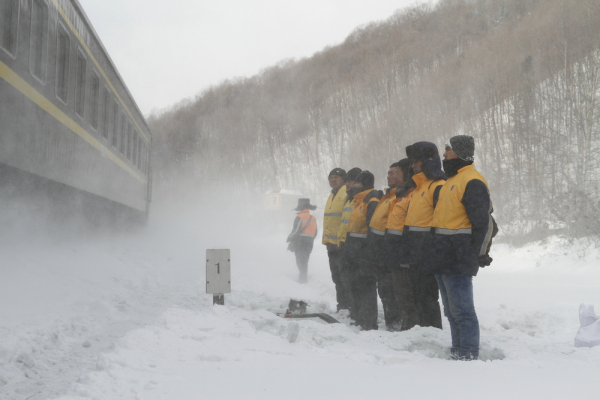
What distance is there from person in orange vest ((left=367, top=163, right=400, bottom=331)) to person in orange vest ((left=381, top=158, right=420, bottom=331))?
12cm

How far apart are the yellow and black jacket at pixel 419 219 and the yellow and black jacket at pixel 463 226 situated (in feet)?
1.06

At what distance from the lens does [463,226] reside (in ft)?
11.1

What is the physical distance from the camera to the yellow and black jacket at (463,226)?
3.29m

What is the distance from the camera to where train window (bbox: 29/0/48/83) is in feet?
16.3

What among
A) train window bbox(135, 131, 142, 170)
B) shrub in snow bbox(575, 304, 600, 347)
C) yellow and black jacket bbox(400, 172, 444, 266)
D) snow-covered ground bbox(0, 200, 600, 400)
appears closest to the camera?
snow-covered ground bbox(0, 200, 600, 400)

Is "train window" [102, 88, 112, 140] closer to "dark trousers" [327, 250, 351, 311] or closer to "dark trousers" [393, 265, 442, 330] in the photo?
"dark trousers" [327, 250, 351, 311]

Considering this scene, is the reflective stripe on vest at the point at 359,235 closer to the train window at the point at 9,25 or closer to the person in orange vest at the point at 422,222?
the person in orange vest at the point at 422,222

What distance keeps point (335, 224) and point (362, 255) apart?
33.7 inches

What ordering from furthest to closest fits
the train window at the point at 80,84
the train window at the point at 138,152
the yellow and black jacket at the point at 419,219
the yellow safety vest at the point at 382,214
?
1. the train window at the point at 138,152
2. the train window at the point at 80,84
3. the yellow safety vest at the point at 382,214
4. the yellow and black jacket at the point at 419,219

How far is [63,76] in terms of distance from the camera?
5895 mm

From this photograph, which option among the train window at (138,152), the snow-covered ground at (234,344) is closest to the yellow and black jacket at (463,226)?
the snow-covered ground at (234,344)

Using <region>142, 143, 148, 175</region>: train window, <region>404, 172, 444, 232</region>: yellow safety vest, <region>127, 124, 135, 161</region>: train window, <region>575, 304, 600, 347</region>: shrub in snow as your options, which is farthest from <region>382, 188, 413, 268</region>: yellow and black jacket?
<region>142, 143, 148, 175</region>: train window

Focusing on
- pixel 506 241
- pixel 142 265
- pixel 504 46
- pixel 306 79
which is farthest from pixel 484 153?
pixel 306 79

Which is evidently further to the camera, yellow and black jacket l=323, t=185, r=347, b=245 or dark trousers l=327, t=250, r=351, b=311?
yellow and black jacket l=323, t=185, r=347, b=245
